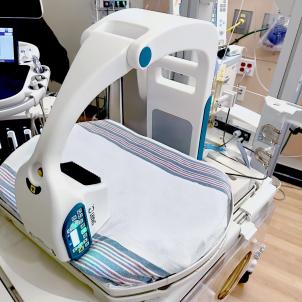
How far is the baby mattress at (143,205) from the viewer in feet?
1.96

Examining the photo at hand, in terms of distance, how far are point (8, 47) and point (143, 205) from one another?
51.2 inches

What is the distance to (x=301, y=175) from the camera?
236 centimetres

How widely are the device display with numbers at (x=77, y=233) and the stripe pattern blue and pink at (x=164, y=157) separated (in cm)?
31

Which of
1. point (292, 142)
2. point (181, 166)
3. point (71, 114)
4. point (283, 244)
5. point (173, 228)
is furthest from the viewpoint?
point (292, 142)

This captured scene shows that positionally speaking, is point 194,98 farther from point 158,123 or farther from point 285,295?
point 285,295

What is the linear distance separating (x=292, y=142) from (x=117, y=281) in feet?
7.07

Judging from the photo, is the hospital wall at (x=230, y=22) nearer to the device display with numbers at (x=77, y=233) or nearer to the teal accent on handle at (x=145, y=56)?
the teal accent on handle at (x=145, y=56)

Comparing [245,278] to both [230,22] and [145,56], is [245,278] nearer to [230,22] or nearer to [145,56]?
[145,56]

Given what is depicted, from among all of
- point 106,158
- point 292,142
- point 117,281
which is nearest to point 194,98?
point 106,158

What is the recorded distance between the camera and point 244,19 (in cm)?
218

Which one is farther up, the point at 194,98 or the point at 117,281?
the point at 194,98

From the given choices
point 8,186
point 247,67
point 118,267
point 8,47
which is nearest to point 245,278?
point 118,267

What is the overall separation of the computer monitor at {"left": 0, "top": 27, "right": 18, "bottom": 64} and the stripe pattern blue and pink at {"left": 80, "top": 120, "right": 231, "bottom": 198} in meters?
0.83

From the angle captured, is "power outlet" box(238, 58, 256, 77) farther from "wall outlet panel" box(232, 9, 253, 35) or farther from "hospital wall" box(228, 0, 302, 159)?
"wall outlet panel" box(232, 9, 253, 35)
